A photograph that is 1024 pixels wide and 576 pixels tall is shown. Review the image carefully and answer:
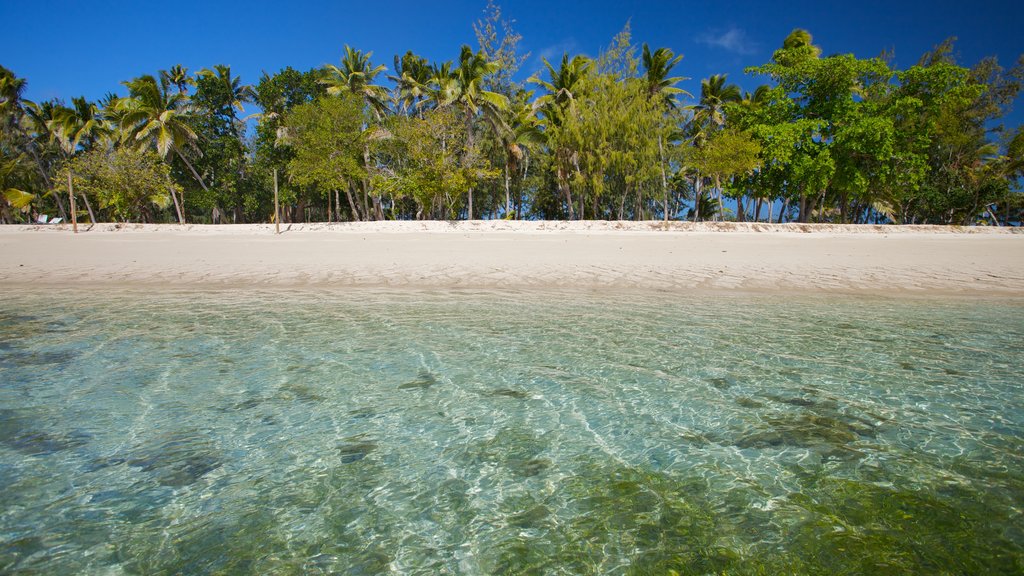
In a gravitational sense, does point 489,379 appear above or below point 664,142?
below

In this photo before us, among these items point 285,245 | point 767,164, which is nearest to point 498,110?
point 767,164

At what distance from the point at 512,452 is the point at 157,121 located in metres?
39.0

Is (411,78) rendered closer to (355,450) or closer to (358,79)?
(358,79)

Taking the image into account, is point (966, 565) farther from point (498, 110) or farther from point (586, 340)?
point (498, 110)

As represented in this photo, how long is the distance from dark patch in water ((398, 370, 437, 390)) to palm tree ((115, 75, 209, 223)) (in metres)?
33.8

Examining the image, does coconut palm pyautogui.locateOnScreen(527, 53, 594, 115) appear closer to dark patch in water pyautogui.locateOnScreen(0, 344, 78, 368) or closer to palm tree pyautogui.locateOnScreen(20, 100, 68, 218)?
dark patch in water pyautogui.locateOnScreen(0, 344, 78, 368)

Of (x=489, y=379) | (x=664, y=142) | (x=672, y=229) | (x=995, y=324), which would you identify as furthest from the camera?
(x=664, y=142)

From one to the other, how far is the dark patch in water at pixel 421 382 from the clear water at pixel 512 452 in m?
0.03

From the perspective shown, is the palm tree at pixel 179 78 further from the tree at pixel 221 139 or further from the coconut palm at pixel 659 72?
the coconut palm at pixel 659 72

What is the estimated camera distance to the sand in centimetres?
1012

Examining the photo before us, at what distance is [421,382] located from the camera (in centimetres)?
432

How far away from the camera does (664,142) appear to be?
1238 inches

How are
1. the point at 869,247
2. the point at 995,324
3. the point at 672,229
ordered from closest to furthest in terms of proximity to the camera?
1. the point at 995,324
2. the point at 869,247
3. the point at 672,229

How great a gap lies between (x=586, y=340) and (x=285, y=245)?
1407 cm
